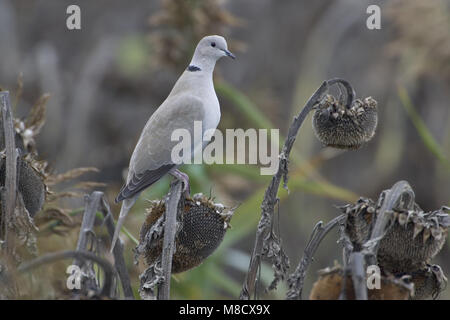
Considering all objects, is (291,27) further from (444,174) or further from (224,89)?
(224,89)

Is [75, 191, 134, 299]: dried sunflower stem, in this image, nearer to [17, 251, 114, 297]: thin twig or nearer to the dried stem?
[17, 251, 114, 297]: thin twig

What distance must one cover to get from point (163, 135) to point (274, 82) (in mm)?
4914

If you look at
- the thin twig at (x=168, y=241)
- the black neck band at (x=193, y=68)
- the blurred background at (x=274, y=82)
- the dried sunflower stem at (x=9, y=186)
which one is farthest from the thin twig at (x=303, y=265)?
the blurred background at (x=274, y=82)

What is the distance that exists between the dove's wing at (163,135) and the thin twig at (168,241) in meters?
0.54

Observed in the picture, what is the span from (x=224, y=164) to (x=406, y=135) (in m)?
3.62

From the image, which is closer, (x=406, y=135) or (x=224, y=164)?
(x=224, y=164)

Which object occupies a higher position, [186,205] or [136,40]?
[136,40]

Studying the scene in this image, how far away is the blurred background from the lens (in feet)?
17.6

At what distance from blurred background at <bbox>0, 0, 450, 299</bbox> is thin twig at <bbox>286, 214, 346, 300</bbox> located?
107 inches

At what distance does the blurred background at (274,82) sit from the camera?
5.38m

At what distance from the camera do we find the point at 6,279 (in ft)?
5.06

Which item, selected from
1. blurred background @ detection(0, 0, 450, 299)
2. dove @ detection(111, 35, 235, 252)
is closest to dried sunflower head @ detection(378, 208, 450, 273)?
dove @ detection(111, 35, 235, 252)

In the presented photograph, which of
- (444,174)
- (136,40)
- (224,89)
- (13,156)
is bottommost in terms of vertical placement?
(444,174)

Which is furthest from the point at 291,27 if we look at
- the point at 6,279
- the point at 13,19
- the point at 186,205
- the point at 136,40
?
the point at 6,279
